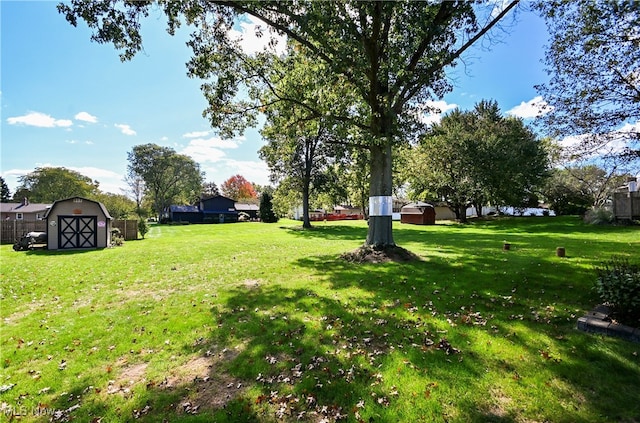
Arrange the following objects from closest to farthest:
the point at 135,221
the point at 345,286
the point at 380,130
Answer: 1. the point at 345,286
2. the point at 380,130
3. the point at 135,221

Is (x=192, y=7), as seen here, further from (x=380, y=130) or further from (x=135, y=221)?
(x=135, y=221)

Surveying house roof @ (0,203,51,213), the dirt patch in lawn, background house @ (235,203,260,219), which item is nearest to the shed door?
the dirt patch in lawn

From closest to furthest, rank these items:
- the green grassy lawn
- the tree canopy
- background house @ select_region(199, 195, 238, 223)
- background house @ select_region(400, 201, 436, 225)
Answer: the green grassy lawn
the tree canopy
background house @ select_region(400, 201, 436, 225)
background house @ select_region(199, 195, 238, 223)

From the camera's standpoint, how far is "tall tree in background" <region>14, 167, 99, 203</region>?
1841 inches

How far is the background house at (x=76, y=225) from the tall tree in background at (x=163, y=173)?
3979 cm

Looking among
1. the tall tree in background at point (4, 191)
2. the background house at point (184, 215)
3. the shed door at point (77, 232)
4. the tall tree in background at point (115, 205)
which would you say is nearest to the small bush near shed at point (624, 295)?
the shed door at point (77, 232)

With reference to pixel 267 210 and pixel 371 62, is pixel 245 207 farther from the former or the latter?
pixel 371 62

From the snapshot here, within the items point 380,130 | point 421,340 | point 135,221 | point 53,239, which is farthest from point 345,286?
point 135,221

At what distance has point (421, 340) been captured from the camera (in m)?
4.45

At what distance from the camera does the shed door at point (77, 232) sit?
54.7ft

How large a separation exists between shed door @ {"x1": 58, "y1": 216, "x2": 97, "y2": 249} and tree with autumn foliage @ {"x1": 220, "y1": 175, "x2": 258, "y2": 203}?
212 feet

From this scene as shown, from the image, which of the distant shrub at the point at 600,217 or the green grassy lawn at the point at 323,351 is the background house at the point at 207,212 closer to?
the green grassy lawn at the point at 323,351

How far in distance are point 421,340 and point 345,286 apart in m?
2.92

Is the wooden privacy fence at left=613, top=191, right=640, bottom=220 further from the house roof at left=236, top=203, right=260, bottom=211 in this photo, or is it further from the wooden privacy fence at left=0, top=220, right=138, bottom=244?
the house roof at left=236, top=203, right=260, bottom=211
